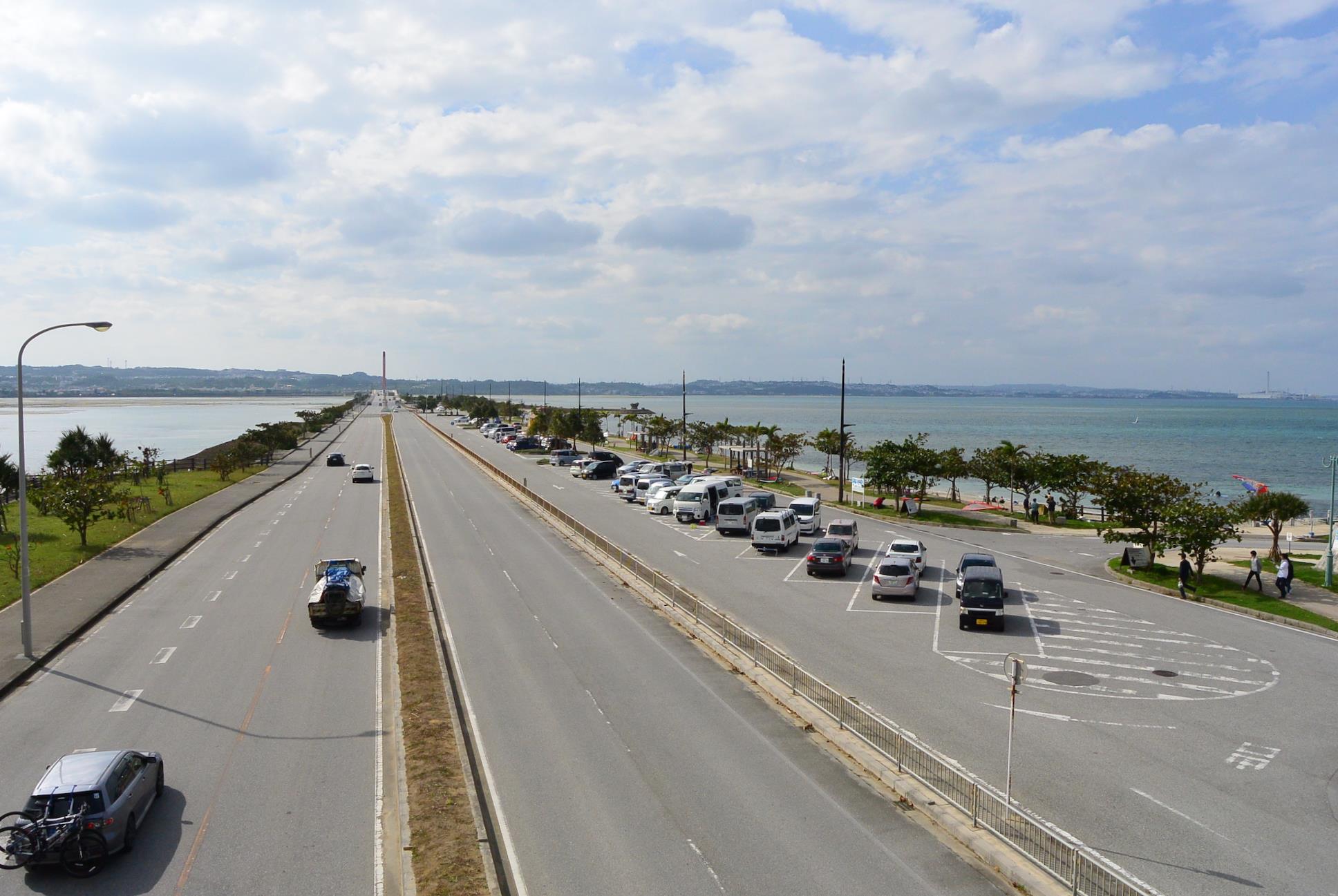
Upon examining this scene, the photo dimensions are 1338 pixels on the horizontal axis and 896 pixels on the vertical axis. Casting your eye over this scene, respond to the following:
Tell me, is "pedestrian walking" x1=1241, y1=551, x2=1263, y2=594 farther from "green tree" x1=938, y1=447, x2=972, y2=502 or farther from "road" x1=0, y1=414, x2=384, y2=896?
"road" x1=0, y1=414, x2=384, y2=896

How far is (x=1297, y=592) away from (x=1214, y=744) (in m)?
16.5

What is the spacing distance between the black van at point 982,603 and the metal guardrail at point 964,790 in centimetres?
610

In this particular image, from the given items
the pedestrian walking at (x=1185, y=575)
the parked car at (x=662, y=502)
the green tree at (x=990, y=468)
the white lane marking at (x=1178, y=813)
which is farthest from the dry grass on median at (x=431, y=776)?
the green tree at (x=990, y=468)

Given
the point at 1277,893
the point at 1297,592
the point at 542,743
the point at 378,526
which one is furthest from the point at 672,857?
the point at 378,526

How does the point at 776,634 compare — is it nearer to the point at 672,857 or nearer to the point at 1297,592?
the point at 672,857

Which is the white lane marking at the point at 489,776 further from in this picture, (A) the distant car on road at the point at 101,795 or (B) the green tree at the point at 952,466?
(B) the green tree at the point at 952,466

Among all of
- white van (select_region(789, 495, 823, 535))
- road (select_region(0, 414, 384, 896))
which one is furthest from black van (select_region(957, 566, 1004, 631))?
white van (select_region(789, 495, 823, 535))

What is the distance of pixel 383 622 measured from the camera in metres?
25.5

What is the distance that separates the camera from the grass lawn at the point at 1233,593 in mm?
25844

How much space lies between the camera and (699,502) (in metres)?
46.6

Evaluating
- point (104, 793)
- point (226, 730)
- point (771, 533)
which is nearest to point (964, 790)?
point (104, 793)

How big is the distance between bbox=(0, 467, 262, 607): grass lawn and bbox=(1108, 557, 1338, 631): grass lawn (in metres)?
36.0

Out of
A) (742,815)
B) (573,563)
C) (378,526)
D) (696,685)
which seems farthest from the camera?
(378,526)

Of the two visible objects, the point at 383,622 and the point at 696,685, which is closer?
the point at 696,685
